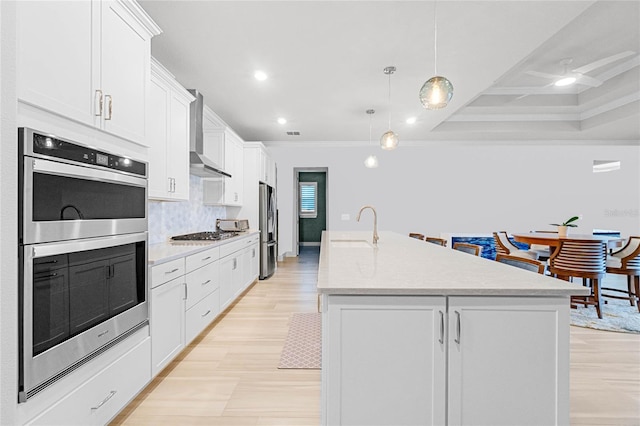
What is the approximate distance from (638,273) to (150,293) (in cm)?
490

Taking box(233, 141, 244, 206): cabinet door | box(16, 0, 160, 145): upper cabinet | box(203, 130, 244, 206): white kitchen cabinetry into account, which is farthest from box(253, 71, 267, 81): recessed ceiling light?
box(16, 0, 160, 145): upper cabinet

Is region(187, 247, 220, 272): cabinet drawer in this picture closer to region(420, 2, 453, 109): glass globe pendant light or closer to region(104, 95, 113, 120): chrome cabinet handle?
region(104, 95, 113, 120): chrome cabinet handle

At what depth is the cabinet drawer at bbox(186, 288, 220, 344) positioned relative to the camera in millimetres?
2679

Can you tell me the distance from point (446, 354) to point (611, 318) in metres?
3.48

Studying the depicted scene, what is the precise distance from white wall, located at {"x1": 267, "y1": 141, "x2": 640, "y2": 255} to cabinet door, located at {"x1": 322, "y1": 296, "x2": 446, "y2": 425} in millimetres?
Answer: 6306

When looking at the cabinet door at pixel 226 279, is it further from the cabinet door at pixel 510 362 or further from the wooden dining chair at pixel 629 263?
the wooden dining chair at pixel 629 263

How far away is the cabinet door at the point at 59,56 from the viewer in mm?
1241

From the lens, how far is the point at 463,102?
475 cm

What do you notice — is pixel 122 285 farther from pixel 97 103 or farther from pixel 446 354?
pixel 446 354

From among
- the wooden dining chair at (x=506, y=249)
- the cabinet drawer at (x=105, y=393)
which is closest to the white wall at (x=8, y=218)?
the cabinet drawer at (x=105, y=393)

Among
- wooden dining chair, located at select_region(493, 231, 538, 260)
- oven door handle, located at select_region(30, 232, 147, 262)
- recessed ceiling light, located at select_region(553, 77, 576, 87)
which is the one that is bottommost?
wooden dining chair, located at select_region(493, 231, 538, 260)

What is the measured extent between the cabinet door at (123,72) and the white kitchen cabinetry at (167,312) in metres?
0.88

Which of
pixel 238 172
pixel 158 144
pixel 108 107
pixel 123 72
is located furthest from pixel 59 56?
pixel 238 172

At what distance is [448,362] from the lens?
4.22 feet
